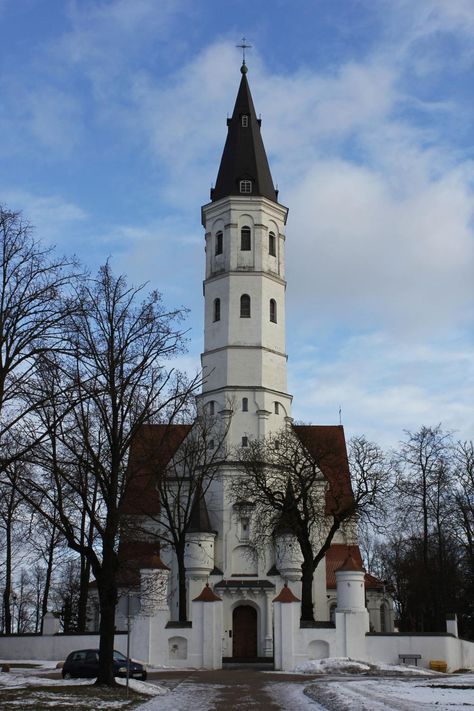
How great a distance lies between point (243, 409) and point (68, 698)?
→ 3199cm

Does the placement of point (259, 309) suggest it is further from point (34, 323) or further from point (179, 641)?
point (34, 323)

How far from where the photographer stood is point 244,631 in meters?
47.4

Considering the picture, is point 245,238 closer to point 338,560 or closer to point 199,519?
point 199,519

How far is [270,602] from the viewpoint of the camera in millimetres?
47438

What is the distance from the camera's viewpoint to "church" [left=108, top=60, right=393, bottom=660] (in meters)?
47.4

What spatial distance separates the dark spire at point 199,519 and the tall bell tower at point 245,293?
4581 mm

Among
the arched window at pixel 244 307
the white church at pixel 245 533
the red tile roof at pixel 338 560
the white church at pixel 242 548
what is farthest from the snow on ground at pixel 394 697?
the arched window at pixel 244 307

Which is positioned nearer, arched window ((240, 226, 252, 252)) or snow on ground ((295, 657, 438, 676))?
snow on ground ((295, 657, 438, 676))

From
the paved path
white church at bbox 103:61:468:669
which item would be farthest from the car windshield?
white church at bbox 103:61:468:669

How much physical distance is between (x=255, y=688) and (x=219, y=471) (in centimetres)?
2385

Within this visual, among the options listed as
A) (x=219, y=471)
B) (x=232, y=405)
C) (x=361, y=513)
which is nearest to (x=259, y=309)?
(x=232, y=405)

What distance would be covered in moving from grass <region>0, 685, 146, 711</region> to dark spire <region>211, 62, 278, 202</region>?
3761cm

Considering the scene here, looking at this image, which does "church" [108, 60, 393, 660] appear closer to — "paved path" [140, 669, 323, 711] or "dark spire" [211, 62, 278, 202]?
"dark spire" [211, 62, 278, 202]

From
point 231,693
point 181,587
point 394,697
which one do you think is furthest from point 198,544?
point 394,697
